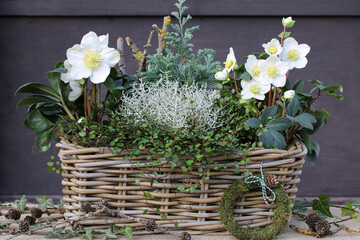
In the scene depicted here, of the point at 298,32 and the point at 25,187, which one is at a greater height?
the point at 298,32

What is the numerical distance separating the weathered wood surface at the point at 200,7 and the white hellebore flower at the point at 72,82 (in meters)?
1.05

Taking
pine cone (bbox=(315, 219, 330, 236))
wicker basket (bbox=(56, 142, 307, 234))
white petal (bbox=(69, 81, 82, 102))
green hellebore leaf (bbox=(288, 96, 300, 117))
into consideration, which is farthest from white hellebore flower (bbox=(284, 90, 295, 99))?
white petal (bbox=(69, 81, 82, 102))

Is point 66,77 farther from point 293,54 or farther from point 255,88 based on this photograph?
point 293,54

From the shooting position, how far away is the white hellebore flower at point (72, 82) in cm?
100

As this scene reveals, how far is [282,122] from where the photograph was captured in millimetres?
952

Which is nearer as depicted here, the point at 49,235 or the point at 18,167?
the point at 49,235

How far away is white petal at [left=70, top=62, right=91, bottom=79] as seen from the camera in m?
0.95

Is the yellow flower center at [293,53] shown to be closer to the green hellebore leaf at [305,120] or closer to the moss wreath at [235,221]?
the green hellebore leaf at [305,120]

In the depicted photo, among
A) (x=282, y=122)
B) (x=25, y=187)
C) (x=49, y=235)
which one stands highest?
(x=282, y=122)

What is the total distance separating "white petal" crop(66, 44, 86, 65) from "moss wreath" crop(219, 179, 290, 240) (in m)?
0.51

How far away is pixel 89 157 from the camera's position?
0.94 meters

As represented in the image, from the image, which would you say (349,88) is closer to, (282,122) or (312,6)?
(312,6)

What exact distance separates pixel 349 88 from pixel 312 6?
19.1 inches

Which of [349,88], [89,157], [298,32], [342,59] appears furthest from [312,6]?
[89,157]
